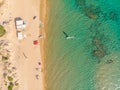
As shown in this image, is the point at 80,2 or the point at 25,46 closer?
the point at 25,46

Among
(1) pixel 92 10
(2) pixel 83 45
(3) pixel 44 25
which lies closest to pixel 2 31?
(3) pixel 44 25

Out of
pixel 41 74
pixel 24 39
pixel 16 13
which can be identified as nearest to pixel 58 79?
pixel 41 74

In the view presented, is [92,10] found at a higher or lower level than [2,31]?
higher

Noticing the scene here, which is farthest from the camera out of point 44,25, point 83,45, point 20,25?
point 44,25

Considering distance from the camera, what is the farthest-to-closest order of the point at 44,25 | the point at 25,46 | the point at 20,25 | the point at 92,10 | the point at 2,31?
the point at 92,10 → the point at 44,25 → the point at 20,25 → the point at 25,46 → the point at 2,31

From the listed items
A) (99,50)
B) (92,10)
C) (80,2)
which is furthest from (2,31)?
(99,50)

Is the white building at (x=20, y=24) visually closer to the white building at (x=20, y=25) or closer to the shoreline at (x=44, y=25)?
the white building at (x=20, y=25)

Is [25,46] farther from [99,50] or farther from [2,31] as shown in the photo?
[99,50]

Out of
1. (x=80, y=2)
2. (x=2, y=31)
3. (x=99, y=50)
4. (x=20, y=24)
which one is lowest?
(x=99, y=50)

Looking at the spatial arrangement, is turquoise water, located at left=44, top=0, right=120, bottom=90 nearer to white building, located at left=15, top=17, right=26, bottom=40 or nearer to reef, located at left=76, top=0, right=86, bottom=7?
reef, located at left=76, top=0, right=86, bottom=7
